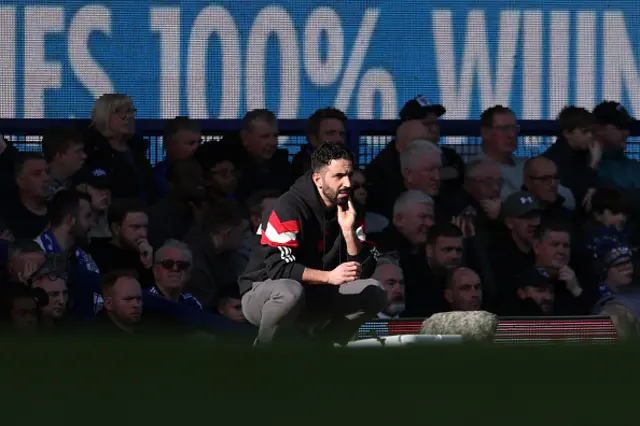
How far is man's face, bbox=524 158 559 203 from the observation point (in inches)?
235

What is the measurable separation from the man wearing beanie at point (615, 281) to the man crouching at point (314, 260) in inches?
69.6

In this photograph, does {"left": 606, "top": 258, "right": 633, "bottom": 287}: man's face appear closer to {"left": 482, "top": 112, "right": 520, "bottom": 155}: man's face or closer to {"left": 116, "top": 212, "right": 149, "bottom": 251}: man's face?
{"left": 482, "top": 112, "right": 520, "bottom": 155}: man's face

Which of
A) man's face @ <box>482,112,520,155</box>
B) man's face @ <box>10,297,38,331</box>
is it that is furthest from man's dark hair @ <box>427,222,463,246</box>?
man's face @ <box>10,297,38,331</box>

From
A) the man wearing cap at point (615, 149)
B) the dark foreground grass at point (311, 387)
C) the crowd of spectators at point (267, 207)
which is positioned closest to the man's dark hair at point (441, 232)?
the crowd of spectators at point (267, 207)

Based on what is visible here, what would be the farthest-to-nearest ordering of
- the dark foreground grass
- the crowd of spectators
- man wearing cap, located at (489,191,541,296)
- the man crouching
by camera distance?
man wearing cap, located at (489,191,541,296)
the crowd of spectators
the man crouching
the dark foreground grass

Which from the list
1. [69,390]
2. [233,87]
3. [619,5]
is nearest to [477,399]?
[69,390]

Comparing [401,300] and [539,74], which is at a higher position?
[539,74]

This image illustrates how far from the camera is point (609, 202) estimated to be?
19.4 ft

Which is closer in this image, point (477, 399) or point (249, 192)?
point (477, 399)

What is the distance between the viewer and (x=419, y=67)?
619 cm

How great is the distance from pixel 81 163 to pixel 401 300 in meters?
1.60

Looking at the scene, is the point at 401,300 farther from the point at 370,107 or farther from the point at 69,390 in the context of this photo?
the point at 69,390

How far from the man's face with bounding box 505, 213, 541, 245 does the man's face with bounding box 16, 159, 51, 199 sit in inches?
88.6

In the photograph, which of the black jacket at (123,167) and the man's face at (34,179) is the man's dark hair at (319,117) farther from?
the man's face at (34,179)
